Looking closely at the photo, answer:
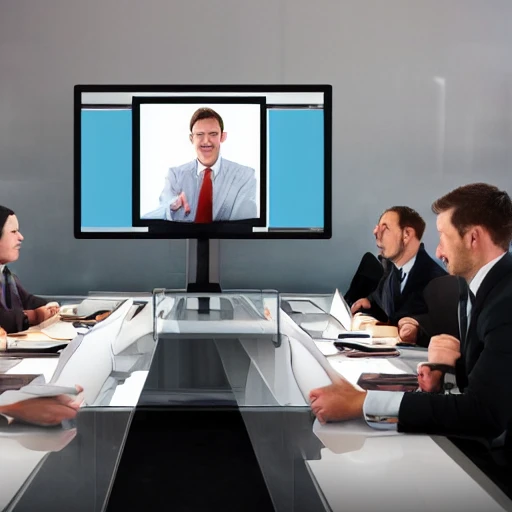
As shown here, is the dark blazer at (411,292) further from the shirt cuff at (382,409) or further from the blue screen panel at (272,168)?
the shirt cuff at (382,409)

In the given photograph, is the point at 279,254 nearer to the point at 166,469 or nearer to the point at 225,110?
the point at 225,110

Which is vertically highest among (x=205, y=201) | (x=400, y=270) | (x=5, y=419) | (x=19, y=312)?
(x=205, y=201)

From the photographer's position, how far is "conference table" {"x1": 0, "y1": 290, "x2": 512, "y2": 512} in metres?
0.99

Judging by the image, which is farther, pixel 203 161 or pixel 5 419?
pixel 203 161

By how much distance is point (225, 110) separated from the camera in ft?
5.36

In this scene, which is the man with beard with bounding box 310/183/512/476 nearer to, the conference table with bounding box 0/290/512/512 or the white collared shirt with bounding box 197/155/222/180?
the conference table with bounding box 0/290/512/512

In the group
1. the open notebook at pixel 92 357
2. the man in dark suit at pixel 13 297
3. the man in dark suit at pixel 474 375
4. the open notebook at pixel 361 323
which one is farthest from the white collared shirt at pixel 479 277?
the man in dark suit at pixel 13 297

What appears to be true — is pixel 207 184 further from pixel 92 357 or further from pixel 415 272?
pixel 415 272

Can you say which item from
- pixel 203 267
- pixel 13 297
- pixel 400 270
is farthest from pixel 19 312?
pixel 400 270

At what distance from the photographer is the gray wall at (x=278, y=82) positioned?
193 centimetres

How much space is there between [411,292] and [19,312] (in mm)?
1001

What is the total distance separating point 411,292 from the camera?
1.84 metres

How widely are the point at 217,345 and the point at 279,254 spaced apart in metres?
0.30

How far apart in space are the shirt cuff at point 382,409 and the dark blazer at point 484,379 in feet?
0.05
